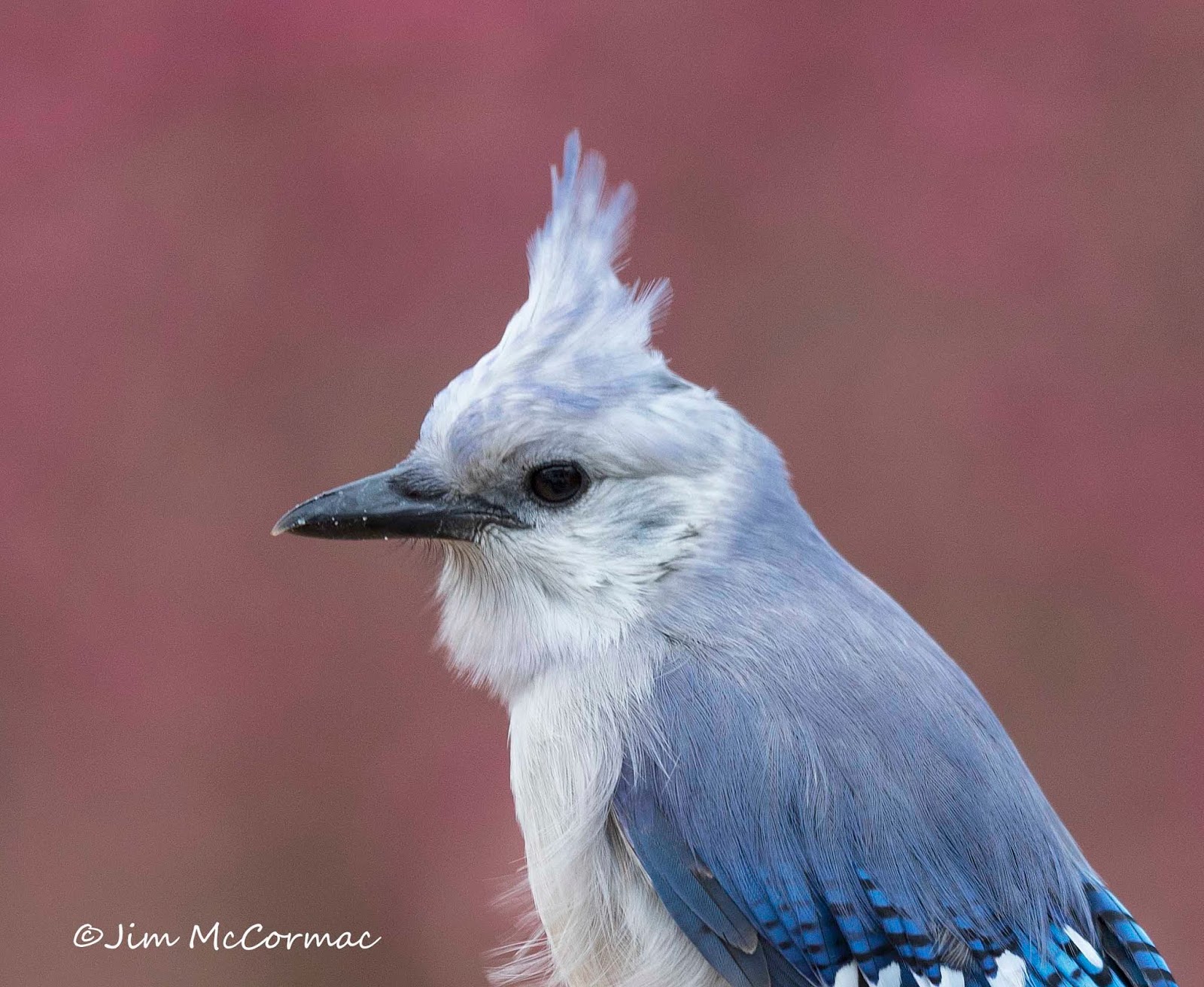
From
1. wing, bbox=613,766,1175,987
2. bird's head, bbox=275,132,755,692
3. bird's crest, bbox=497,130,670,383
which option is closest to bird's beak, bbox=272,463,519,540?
bird's head, bbox=275,132,755,692

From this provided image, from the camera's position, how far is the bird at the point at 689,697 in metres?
0.84

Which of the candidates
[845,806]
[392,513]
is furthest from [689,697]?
[392,513]

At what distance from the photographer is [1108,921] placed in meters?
0.94

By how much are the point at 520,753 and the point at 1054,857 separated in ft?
1.29

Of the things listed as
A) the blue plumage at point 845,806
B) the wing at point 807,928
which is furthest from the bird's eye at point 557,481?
the wing at point 807,928

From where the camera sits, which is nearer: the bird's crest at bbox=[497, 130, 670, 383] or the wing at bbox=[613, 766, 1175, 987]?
the wing at bbox=[613, 766, 1175, 987]

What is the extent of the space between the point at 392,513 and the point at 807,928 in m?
0.41

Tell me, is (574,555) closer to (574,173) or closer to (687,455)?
(687,455)

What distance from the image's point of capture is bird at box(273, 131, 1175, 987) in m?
0.84

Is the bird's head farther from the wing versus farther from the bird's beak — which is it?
the wing

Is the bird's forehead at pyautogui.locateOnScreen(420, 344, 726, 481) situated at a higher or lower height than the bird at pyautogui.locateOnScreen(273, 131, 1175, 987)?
higher

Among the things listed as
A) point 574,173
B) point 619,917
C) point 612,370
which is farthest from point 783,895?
point 574,173

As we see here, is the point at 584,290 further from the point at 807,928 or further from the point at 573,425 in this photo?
the point at 807,928

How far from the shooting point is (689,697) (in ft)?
2.89
